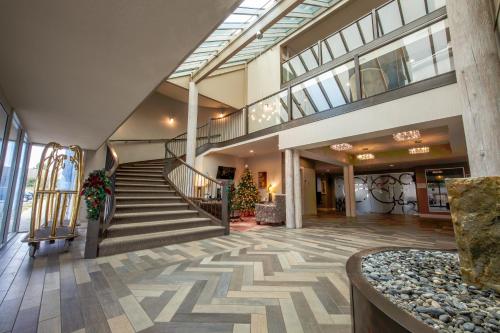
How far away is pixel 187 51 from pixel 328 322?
274 cm

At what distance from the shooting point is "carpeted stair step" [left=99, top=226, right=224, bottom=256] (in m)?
3.18

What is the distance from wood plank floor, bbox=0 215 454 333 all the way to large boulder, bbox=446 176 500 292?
896mm

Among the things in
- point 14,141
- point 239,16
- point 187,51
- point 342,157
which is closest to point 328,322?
point 187,51

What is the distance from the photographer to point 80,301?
1767 mm

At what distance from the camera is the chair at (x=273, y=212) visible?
654 centimetres

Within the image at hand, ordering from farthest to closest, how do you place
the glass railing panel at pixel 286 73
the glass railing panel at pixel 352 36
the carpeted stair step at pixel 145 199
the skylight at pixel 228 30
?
the glass railing panel at pixel 286 73 < the glass railing panel at pixel 352 36 < the skylight at pixel 228 30 < the carpeted stair step at pixel 145 199

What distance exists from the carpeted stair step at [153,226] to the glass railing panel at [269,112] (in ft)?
13.0

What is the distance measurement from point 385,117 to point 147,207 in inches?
216

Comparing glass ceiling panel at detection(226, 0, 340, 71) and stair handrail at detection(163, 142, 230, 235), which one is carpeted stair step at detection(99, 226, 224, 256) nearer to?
stair handrail at detection(163, 142, 230, 235)

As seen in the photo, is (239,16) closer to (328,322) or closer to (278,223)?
(278,223)

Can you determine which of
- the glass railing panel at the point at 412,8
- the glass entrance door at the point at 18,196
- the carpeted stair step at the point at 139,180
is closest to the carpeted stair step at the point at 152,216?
the carpeted stair step at the point at 139,180

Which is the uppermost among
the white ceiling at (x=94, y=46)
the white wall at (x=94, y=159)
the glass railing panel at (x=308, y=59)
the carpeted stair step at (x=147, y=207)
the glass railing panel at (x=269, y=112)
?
the glass railing panel at (x=308, y=59)

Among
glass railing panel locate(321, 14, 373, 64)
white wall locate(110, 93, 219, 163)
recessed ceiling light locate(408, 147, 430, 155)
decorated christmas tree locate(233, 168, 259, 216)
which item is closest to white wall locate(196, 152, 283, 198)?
decorated christmas tree locate(233, 168, 259, 216)

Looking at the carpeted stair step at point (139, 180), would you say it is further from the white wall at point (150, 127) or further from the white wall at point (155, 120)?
the white wall at point (155, 120)
